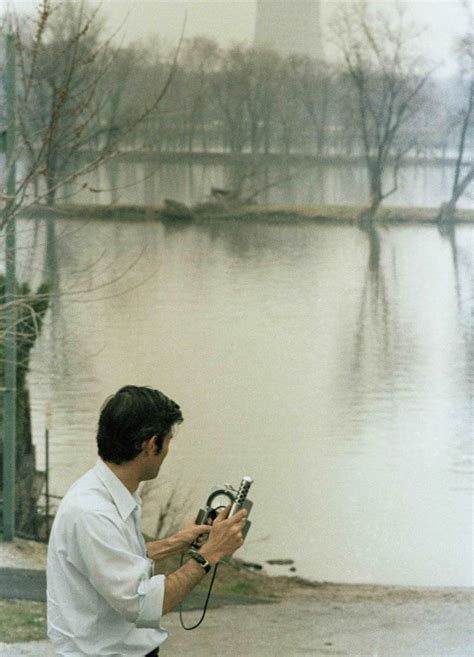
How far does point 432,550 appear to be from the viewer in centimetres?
498

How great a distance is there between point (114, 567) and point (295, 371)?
2.89m

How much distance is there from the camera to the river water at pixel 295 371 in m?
5.00

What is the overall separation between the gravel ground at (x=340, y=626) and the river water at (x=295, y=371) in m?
0.07

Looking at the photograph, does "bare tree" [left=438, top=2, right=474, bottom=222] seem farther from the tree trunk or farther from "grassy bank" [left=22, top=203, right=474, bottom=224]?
the tree trunk

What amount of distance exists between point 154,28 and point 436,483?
2.03m

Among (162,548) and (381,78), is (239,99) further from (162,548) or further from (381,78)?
(162,548)

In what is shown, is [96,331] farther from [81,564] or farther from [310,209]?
[81,564]

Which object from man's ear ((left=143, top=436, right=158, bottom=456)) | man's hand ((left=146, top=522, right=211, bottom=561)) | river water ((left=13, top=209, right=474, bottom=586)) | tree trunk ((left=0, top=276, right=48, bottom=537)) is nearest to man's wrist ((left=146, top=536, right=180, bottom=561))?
man's hand ((left=146, top=522, right=211, bottom=561))

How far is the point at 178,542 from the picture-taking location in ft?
8.52

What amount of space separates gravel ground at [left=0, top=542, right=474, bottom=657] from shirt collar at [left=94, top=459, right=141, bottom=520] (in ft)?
8.72

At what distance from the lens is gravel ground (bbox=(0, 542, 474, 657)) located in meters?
4.93

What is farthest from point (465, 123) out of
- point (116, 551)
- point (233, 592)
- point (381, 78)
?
point (116, 551)

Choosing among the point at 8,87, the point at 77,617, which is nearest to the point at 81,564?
the point at 77,617

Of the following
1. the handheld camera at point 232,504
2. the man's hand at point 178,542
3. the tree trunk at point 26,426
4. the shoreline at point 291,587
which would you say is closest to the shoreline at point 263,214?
the tree trunk at point 26,426
